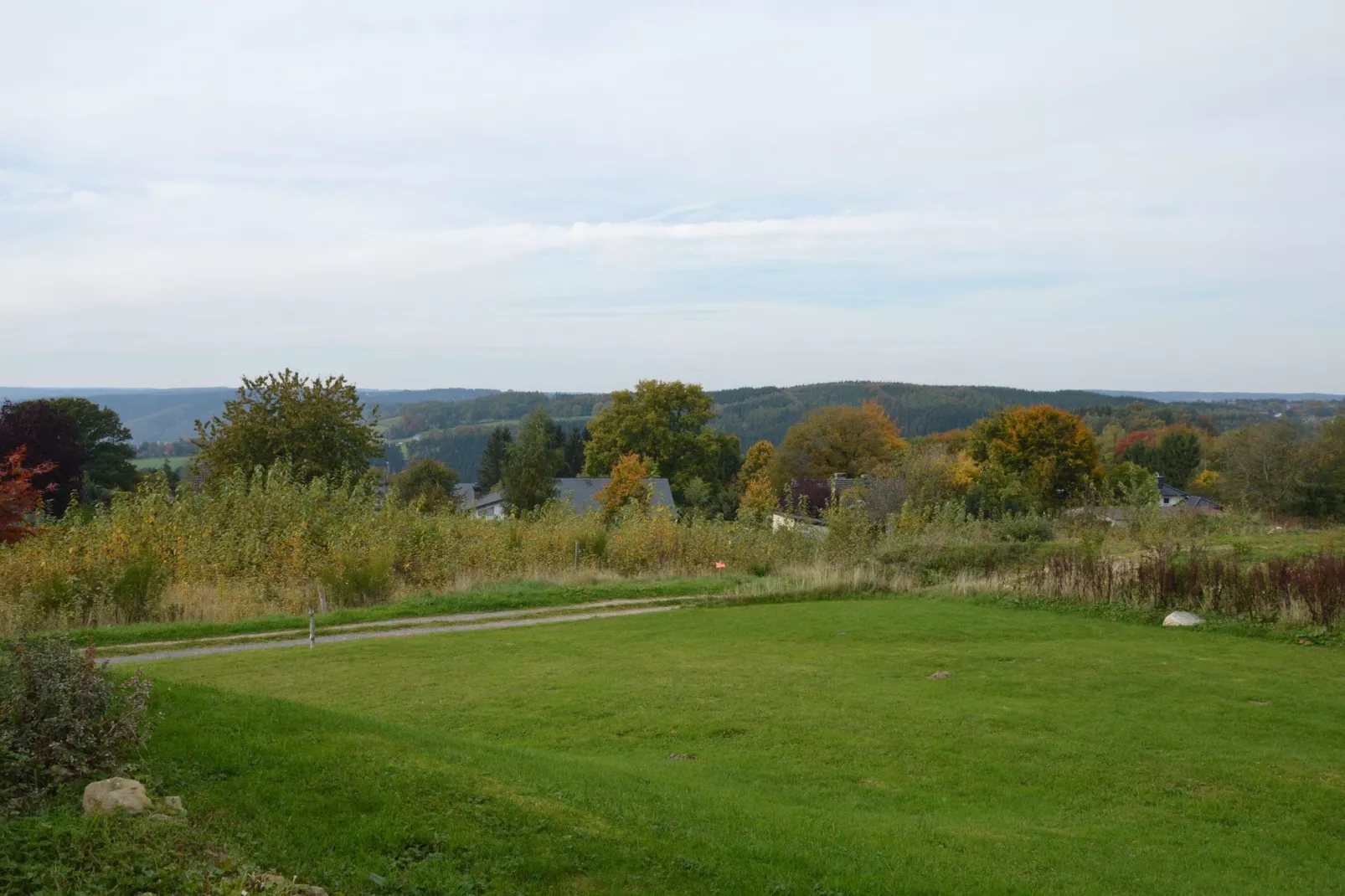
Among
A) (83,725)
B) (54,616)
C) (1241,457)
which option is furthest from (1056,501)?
(83,725)

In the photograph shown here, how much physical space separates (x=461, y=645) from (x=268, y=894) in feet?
34.7

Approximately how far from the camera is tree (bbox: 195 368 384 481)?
2725cm

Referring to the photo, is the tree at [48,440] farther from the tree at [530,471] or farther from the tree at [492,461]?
the tree at [492,461]

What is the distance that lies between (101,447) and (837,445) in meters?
54.3

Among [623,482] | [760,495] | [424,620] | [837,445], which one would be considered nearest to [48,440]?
[623,482]

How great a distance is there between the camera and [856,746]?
9.00 meters

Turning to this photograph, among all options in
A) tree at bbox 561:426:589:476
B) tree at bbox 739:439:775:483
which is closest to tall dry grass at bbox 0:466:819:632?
tree at bbox 739:439:775:483

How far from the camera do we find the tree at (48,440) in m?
44.6

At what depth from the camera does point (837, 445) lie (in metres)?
→ 83.2

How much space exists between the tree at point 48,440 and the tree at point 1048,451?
1975 inches

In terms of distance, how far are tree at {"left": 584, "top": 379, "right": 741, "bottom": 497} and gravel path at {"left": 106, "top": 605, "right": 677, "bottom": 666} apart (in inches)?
2000

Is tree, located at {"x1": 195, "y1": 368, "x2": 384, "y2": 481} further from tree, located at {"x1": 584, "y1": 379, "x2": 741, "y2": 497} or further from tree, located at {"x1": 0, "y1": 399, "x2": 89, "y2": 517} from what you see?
tree, located at {"x1": 584, "y1": 379, "x2": 741, "y2": 497}

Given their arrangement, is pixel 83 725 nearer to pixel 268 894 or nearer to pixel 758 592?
pixel 268 894

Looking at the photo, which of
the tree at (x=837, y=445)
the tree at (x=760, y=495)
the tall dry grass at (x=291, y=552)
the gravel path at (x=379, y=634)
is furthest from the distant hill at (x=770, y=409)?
the gravel path at (x=379, y=634)
